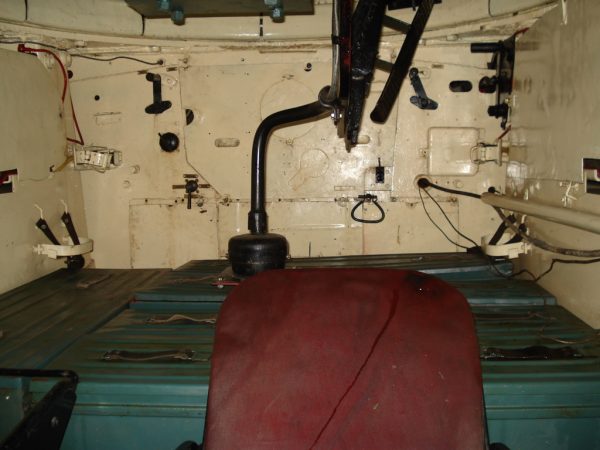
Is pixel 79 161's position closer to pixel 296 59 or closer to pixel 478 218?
pixel 296 59

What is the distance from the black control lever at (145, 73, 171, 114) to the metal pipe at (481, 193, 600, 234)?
2.42 metres

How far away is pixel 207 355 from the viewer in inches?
58.6

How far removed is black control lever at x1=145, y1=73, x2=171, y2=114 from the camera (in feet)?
9.50

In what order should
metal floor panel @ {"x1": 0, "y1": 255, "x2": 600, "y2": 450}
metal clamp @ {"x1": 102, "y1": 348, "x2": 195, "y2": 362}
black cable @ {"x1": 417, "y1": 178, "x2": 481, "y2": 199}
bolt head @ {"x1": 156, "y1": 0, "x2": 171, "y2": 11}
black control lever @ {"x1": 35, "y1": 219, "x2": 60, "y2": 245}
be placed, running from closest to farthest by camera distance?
1. metal floor panel @ {"x1": 0, "y1": 255, "x2": 600, "y2": 450}
2. metal clamp @ {"x1": 102, "y1": 348, "x2": 195, "y2": 362}
3. bolt head @ {"x1": 156, "y1": 0, "x2": 171, "y2": 11}
4. black control lever @ {"x1": 35, "y1": 219, "x2": 60, "y2": 245}
5. black cable @ {"x1": 417, "y1": 178, "x2": 481, "y2": 199}

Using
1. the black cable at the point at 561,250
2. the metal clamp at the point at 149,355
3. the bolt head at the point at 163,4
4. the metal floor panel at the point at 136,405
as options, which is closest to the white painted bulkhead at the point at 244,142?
the bolt head at the point at 163,4

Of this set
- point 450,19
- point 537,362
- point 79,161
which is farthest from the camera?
point 79,161

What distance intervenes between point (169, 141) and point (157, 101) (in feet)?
1.02

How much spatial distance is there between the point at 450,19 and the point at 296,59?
1.09 meters

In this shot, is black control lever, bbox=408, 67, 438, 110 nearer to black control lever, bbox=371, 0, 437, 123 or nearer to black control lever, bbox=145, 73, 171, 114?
black control lever, bbox=371, 0, 437, 123

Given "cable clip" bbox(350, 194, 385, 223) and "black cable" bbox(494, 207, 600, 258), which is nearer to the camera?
"black cable" bbox(494, 207, 600, 258)

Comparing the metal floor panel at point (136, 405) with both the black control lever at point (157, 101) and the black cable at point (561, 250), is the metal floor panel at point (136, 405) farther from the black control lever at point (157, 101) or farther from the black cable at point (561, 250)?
the black control lever at point (157, 101)

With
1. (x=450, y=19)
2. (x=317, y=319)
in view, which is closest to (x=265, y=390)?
(x=317, y=319)

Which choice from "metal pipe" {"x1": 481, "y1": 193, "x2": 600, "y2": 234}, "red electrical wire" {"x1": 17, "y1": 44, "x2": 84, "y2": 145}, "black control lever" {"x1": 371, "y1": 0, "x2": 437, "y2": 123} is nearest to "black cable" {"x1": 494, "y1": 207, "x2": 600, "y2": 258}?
"metal pipe" {"x1": 481, "y1": 193, "x2": 600, "y2": 234}

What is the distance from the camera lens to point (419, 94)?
111 inches
